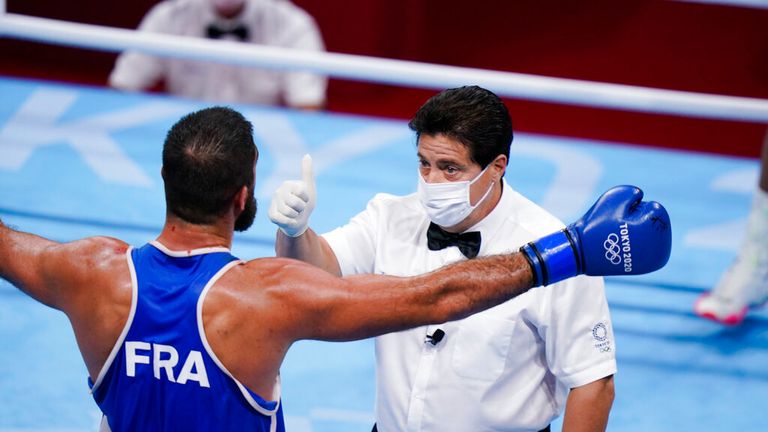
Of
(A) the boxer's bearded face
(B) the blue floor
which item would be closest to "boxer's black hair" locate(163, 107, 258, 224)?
(A) the boxer's bearded face

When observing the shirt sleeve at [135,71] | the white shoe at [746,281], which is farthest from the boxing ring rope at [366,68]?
the shirt sleeve at [135,71]

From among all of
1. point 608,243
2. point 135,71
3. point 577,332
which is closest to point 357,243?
point 577,332

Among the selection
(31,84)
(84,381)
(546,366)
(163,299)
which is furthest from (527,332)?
(31,84)

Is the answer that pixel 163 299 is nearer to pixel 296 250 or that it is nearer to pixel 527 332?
pixel 296 250

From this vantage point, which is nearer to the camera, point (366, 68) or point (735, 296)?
point (735, 296)

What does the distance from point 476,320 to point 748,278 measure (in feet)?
7.12

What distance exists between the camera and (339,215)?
4.97 metres

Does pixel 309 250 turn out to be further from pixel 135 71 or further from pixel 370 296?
pixel 135 71

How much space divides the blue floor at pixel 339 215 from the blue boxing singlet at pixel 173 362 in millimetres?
1487

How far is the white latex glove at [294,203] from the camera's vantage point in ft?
8.45

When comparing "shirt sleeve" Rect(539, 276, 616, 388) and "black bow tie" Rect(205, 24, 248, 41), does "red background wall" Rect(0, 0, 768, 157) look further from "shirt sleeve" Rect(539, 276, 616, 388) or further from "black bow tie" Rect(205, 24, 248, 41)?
"shirt sleeve" Rect(539, 276, 616, 388)

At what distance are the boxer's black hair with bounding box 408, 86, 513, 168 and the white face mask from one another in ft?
0.26

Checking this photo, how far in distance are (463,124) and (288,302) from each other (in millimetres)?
730

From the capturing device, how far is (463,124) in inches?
100
